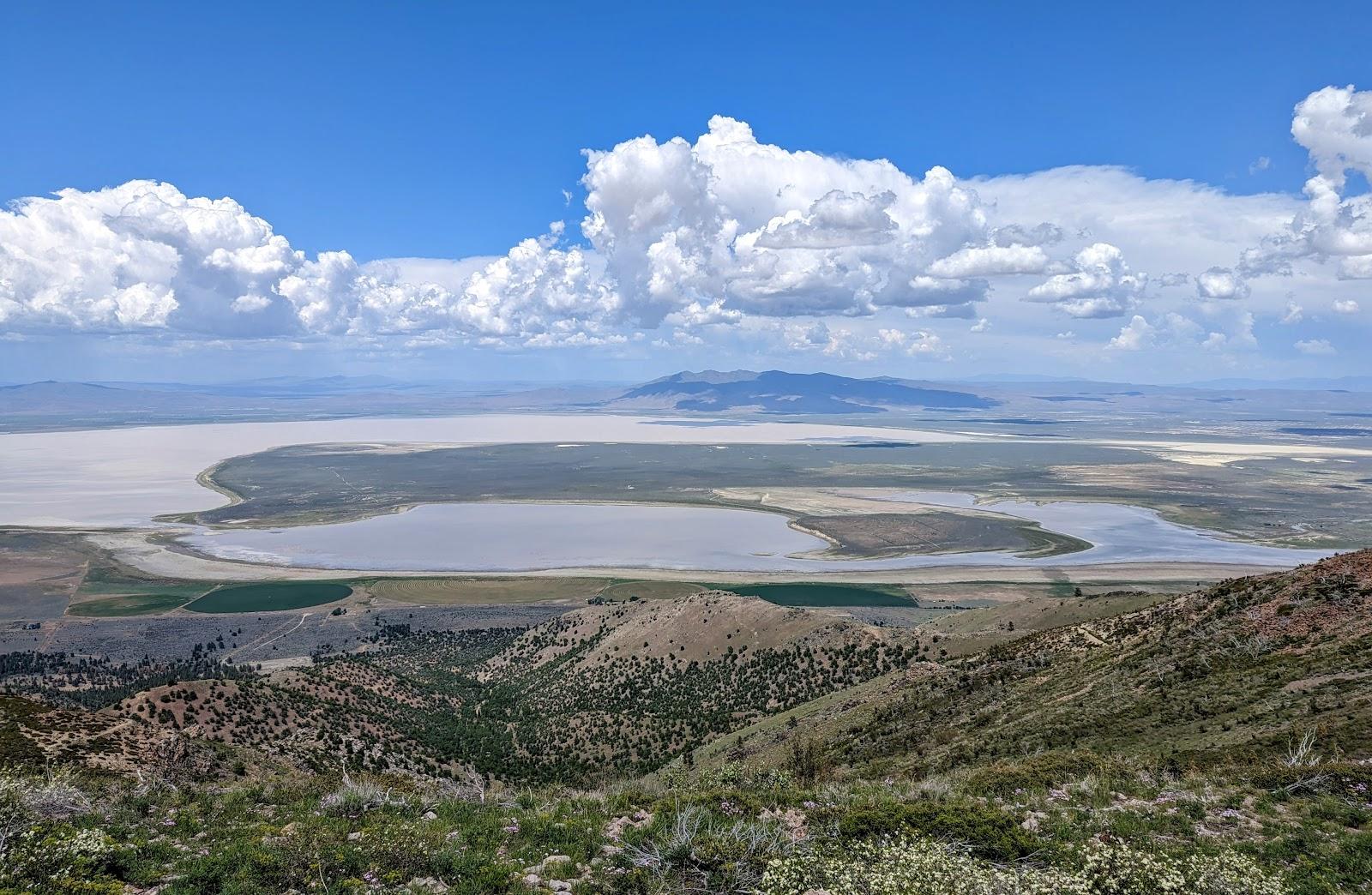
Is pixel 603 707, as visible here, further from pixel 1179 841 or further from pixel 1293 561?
pixel 1293 561

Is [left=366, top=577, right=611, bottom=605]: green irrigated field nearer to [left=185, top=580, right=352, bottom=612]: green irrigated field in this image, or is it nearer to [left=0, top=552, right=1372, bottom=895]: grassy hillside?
[left=185, top=580, right=352, bottom=612]: green irrigated field

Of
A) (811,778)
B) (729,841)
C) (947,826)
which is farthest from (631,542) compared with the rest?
(729,841)

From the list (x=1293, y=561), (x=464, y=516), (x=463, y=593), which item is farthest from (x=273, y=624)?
(x=1293, y=561)

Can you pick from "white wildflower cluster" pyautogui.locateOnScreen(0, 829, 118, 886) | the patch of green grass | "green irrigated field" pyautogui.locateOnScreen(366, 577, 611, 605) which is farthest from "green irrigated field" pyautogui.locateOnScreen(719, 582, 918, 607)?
"white wildflower cluster" pyautogui.locateOnScreen(0, 829, 118, 886)

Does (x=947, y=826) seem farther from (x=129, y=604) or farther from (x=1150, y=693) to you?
(x=129, y=604)

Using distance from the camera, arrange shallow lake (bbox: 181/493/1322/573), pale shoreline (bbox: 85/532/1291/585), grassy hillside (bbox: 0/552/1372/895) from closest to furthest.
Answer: grassy hillside (bbox: 0/552/1372/895)
pale shoreline (bbox: 85/532/1291/585)
shallow lake (bbox: 181/493/1322/573)

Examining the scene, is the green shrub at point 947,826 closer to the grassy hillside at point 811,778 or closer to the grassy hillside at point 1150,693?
the grassy hillside at point 811,778

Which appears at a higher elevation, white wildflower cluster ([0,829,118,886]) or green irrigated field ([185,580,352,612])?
white wildflower cluster ([0,829,118,886])
